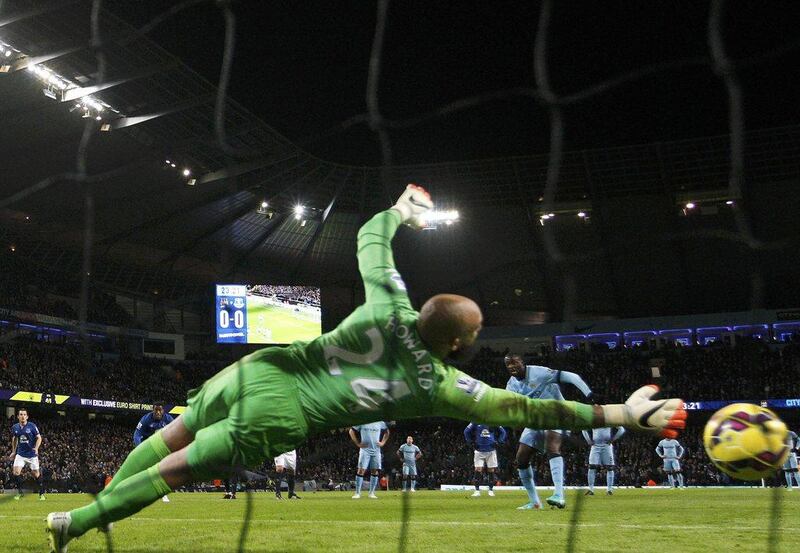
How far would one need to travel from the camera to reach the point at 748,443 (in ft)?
15.0

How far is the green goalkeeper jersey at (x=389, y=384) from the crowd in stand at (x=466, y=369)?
20.8 m

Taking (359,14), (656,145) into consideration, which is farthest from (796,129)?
(359,14)

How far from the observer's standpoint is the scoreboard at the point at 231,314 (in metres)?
30.7

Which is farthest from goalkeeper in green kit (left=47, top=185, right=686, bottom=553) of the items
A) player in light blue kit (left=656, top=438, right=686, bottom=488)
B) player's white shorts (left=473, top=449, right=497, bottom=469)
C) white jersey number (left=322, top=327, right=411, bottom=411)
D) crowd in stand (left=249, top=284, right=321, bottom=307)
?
crowd in stand (left=249, top=284, right=321, bottom=307)

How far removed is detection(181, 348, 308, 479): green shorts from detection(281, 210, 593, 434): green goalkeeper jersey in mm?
65

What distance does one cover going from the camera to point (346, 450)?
31.1 m

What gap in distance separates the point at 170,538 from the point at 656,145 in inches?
1101

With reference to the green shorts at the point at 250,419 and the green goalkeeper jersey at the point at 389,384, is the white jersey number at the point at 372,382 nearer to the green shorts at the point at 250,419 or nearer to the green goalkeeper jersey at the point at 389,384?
the green goalkeeper jersey at the point at 389,384

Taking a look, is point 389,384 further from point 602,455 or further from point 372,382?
point 602,455

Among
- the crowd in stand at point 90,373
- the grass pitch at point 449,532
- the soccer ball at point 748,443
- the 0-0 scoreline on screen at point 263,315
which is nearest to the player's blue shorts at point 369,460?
the grass pitch at point 449,532

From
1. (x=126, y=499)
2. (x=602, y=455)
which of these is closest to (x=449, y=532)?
(x=126, y=499)

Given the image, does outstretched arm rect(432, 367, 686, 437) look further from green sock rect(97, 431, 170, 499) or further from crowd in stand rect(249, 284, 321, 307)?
crowd in stand rect(249, 284, 321, 307)

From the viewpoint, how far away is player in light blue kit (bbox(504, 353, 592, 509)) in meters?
9.23

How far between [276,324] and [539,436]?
22.8 meters
